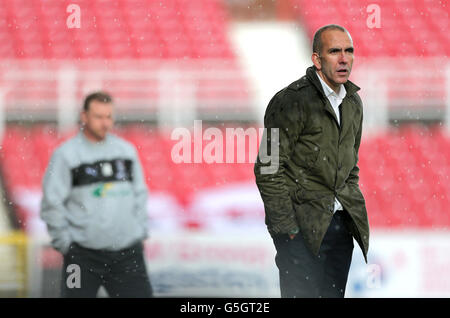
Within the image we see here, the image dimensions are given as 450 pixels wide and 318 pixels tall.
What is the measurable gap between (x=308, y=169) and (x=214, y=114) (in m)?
4.47

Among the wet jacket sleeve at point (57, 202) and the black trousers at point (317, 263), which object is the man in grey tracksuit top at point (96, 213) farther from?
the black trousers at point (317, 263)

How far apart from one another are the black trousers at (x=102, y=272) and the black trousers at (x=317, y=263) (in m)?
0.82

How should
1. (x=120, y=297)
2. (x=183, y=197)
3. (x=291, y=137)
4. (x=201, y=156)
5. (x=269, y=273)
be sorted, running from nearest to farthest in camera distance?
(x=291, y=137) < (x=120, y=297) < (x=269, y=273) < (x=183, y=197) < (x=201, y=156)

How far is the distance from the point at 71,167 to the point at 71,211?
18 centimetres

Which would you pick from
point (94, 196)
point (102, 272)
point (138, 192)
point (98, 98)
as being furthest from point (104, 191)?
point (98, 98)

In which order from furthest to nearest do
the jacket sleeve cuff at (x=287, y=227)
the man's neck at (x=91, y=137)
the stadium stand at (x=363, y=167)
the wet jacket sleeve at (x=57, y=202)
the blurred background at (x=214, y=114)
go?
1. the stadium stand at (x=363, y=167)
2. the blurred background at (x=214, y=114)
3. the man's neck at (x=91, y=137)
4. the wet jacket sleeve at (x=57, y=202)
5. the jacket sleeve cuff at (x=287, y=227)

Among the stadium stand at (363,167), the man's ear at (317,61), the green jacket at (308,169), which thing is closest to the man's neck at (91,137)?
the green jacket at (308,169)

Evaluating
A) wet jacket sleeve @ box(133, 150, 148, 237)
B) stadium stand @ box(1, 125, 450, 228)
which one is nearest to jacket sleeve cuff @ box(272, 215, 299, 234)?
wet jacket sleeve @ box(133, 150, 148, 237)

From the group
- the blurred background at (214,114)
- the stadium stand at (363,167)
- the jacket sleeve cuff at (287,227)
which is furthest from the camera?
the stadium stand at (363,167)

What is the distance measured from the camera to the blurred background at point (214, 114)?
5066 millimetres

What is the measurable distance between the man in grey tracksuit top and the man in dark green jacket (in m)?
0.86

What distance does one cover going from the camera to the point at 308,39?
8.33 meters

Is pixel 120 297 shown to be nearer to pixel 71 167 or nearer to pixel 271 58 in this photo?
pixel 71 167

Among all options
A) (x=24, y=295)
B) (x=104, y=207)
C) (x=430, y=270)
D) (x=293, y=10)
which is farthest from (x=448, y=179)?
(x=104, y=207)
